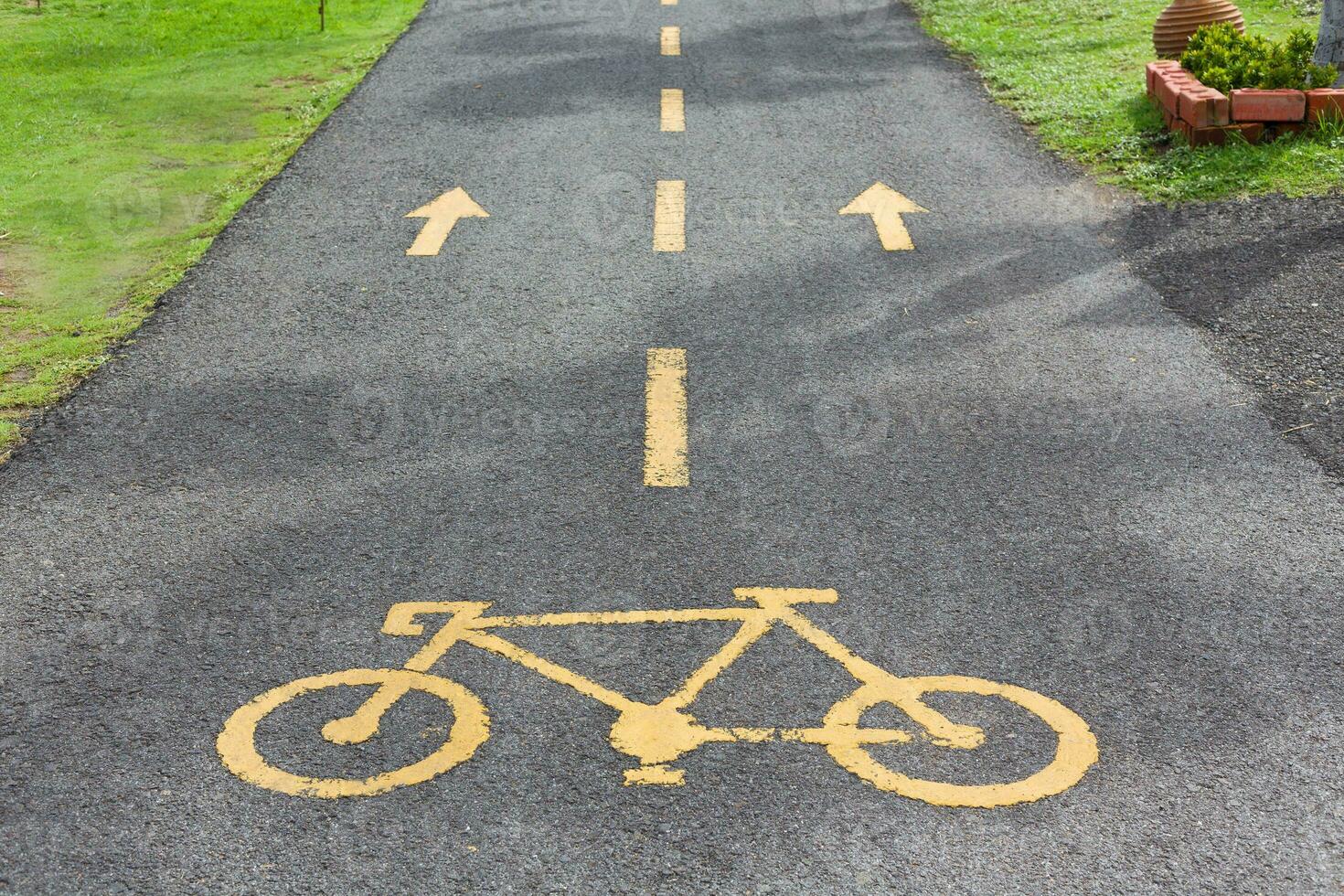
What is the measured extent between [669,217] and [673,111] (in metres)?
3.15

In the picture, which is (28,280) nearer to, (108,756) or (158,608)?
(158,608)

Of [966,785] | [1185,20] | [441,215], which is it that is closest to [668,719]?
[966,785]

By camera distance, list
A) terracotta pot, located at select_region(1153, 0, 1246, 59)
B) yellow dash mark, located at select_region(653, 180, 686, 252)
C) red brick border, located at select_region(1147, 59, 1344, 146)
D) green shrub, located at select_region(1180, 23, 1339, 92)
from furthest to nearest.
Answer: terracotta pot, located at select_region(1153, 0, 1246, 59), green shrub, located at select_region(1180, 23, 1339, 92), red brick border, located at select_region(1147, 59, 1344, 146), yellow dash mark, located at select_region(653, 180, 686, 252)

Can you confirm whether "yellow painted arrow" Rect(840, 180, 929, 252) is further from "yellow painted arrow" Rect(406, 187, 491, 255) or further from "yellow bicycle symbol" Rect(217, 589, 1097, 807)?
"yellow bicycle symbol" Rect(217, 589, 1097, 807)

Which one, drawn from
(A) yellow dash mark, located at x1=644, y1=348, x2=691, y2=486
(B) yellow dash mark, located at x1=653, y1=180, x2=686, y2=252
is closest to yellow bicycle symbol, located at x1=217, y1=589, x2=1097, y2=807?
(A) yellow dash mark, located at x1=644, y1=348, x2=691, y2=486

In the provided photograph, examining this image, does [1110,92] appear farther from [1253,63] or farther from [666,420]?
[666,420]

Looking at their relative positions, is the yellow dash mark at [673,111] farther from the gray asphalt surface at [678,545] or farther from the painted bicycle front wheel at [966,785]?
the painted bicycle front wheel at [966,785]

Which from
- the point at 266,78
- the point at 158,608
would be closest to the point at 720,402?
the point at 158,608

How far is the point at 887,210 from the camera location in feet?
30.9

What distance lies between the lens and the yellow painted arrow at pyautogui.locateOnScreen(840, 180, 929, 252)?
28.9 feet

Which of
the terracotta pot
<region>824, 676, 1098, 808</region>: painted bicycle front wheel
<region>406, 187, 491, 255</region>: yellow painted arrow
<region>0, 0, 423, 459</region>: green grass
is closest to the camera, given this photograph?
<region>824, 676, 1098, 808</region>: painted bicycle front wheel

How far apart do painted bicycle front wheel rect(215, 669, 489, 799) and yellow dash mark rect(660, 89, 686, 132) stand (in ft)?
26.4

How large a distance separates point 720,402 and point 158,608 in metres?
2.89

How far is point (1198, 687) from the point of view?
438cm
